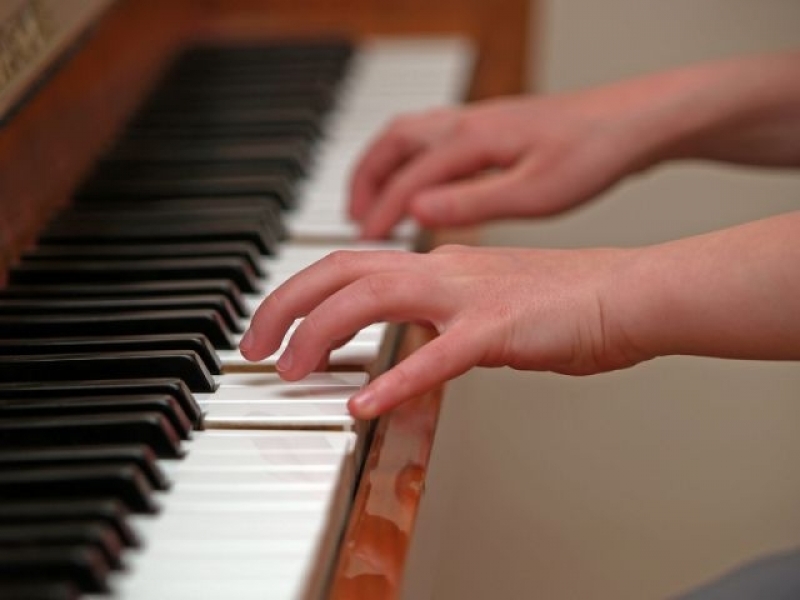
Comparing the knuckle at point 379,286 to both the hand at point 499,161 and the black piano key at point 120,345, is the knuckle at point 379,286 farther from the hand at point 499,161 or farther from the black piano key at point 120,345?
the hand at point 499,161

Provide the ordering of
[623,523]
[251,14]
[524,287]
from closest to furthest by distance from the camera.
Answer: [524,287], [623,523], [251,14]

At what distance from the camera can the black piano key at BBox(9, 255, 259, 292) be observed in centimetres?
108

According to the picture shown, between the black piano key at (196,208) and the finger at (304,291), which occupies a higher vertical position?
the black piano key at (196,208)

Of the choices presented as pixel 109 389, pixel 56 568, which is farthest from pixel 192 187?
pixel 56 568

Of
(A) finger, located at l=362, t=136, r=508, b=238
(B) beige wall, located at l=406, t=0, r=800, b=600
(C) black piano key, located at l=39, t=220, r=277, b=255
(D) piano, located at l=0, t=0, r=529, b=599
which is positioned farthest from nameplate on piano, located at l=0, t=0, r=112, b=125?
(B) beige wall, located at l=406, t=0, r=800, b=600

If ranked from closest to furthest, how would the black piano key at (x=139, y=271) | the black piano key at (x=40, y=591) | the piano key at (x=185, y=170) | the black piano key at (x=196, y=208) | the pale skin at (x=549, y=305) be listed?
the black piano key at (x=40, y=591) < the pale skin at (x=549, y=305) < the black piano key at (x=139, y=271) < the black piano key at (x=196, y=208) < the piano key at (x=185, y=170)

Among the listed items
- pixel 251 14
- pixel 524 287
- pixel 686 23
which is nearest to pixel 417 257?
pixel 524 287

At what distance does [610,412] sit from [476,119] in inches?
13.1

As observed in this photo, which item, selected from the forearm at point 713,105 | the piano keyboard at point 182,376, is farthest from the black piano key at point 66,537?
the forearm at point 713,105

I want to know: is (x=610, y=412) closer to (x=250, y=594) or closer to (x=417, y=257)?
(x=417, y=257)

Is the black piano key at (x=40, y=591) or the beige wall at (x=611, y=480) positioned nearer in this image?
the black piano key at (x=40, y=591)

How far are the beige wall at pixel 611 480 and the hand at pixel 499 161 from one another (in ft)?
0.57

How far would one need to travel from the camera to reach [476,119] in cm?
132

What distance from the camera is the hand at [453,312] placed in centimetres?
87
